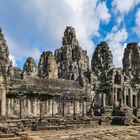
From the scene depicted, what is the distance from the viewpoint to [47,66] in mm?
76875

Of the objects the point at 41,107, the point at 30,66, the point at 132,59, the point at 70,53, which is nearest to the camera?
the point at 41,107

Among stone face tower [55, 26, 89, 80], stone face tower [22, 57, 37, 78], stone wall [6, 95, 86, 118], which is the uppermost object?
stone face tower [55, 26, 89, 80]

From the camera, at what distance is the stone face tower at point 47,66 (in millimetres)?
76562

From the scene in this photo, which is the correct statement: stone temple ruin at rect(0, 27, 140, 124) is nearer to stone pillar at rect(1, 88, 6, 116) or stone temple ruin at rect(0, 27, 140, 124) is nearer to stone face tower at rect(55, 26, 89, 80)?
stone pillar at rect(1, 88, 6, 116)

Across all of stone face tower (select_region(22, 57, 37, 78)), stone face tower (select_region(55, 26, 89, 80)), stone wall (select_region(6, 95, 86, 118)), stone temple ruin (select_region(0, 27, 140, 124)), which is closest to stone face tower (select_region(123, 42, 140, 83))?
stone temple ruin (select_region(0, 27, 140, 124))

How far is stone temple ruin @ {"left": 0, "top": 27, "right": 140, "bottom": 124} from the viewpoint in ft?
110

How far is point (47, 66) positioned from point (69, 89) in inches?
1405

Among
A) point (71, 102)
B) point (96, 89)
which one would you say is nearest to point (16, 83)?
point (71, 102)

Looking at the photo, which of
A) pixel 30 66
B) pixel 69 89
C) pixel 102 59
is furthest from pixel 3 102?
pixel 30 66

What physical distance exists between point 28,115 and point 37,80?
5.84m

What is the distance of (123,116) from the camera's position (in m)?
41.6

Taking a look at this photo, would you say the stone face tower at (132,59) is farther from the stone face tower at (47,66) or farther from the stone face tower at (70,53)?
the stone face tower at (70,53)

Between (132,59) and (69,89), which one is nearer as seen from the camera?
(69,89)

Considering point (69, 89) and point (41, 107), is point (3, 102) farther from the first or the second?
point (69, 89)
